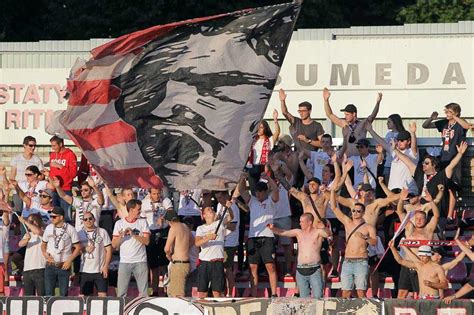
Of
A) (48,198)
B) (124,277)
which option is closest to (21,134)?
(48,198)

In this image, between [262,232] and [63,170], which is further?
[63,170]

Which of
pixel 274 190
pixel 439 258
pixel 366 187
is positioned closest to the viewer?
pixel 439 258

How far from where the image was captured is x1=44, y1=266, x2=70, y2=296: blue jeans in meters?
24.2

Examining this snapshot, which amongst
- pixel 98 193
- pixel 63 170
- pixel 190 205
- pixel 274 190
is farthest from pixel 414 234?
pixel 63 170

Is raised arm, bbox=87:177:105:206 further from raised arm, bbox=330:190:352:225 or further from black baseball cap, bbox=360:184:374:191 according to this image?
black baseball cap, bbox=360:184:374:191

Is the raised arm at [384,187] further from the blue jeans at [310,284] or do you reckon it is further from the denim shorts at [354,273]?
the blue jeans at [310,284]

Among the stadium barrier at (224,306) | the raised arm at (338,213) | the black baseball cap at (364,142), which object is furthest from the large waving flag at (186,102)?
the black baseball cap at (364,142)

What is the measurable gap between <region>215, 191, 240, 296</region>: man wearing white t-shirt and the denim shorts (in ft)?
6.46

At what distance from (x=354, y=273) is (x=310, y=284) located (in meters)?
0.69

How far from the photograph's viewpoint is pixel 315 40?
2980 centimetres

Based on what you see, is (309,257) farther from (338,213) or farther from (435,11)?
(435,11)

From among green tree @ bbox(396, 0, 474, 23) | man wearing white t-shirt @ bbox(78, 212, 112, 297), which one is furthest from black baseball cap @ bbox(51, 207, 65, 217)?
green tree @ bbox(396, 0, 474, 23)

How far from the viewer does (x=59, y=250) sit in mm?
24156

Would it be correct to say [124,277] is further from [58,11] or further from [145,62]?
[58,11]
